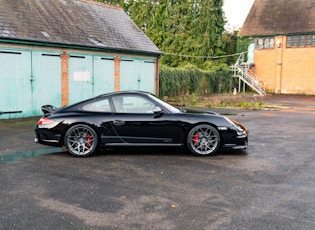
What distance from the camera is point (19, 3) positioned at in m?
16.9

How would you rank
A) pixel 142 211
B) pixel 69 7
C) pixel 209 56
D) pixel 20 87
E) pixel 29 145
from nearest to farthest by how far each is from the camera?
pixel 142 211 → pixel 29 145 → pixel 20 87 → pixel 69 7 → pixel 209 56

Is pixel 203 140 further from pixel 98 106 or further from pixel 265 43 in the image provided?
pixel 265 43

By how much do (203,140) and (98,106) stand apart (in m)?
2.30

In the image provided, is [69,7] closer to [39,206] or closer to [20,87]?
[20,87]

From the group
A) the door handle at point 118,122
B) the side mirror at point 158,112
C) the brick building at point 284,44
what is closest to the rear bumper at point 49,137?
the door handle at point 118,122

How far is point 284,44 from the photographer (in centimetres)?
3803

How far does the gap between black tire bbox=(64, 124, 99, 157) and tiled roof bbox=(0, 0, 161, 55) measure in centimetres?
823

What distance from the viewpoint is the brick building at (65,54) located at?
48.0ft

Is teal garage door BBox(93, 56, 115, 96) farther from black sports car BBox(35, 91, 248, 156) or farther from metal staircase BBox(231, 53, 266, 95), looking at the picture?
metal staircase BBox(231, 53, 266, 95)

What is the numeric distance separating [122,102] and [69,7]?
44.7 feet

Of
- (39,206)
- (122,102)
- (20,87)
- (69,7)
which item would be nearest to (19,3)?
(69,7)

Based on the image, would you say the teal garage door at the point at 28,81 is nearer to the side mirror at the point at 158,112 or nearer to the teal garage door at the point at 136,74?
the teal garage door at the point at 136,74

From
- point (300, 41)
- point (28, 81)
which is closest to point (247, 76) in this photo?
point (300, 41)

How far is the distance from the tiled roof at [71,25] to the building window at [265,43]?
2148cm
